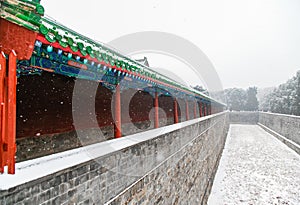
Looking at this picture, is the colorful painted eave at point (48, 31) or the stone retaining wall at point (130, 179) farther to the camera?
the stone retaining wall at point (130, 179)

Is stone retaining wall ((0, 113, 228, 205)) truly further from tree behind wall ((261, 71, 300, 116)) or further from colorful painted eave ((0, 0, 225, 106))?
tree behind wall ((261, 71, 300, 116))

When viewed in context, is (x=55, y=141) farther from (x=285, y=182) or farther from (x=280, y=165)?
(x=280, y=165)

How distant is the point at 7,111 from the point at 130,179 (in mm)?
2143

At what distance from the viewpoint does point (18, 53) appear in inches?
69.7

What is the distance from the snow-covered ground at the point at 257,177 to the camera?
9109 mm

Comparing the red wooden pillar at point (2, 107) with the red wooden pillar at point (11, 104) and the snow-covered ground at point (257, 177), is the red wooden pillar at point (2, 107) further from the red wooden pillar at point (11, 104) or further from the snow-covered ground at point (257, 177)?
the snow-covered ground at point (257, 177)

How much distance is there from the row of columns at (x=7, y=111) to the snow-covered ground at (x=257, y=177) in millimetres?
8834

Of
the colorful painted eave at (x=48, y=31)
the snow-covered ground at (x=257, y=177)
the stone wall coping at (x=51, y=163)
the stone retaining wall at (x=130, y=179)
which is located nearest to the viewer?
the colorful painted eave at (x=48, y=31)

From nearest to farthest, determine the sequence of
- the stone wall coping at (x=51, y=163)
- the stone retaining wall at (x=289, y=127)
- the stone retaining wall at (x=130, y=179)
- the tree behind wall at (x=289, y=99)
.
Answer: the stone wall coping at (x=51, y=163), the stone retaining wall at (x=130, y=179), the stone retaining wall at (x=289, y=127), the tree behind wall at (x=289, y=99)

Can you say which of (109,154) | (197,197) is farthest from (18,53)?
(197,197)

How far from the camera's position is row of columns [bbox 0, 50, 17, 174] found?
1708mm

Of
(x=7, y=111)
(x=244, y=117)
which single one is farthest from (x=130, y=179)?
(x=244, y=117)

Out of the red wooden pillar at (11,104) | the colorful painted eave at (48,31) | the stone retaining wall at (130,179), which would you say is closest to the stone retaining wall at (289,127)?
the stone retaining wall at (130,179)

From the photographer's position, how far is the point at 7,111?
68.4 inches
